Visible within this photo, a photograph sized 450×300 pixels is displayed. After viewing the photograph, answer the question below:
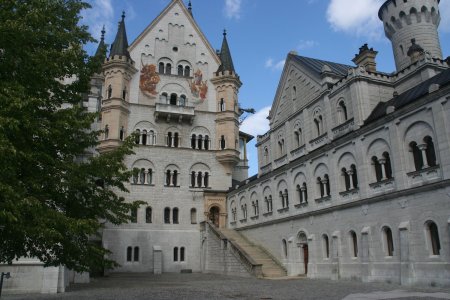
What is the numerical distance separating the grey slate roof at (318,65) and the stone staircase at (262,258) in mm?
16994

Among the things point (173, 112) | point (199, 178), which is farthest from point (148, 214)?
point (173, 112)

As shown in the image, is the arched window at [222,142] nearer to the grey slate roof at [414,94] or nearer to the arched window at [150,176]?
the arched window at [150,176]

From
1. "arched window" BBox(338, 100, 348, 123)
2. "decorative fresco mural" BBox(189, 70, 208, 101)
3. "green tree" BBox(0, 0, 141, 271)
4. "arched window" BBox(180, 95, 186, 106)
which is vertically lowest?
"green tree" BBox(0, 0, 141, 271)

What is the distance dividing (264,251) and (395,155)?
1852cm

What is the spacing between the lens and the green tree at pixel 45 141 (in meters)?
9.04

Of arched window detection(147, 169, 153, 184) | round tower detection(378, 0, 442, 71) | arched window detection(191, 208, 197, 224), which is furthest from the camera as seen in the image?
arched window detection(191, 208, 197, 224)

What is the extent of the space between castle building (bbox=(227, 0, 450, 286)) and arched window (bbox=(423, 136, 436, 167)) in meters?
0.06

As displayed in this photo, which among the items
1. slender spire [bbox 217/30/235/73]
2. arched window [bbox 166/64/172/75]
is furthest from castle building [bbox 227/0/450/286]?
arched window [bbox 166/64/172/75]

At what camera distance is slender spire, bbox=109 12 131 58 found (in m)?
47.7

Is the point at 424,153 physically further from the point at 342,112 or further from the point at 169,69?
the point at 169,69

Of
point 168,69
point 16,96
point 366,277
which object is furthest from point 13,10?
point 168,69

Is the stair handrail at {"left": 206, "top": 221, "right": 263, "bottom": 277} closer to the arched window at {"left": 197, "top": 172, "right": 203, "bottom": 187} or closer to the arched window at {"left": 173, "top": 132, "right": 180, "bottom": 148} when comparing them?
the arched window at {"left": 197, "top": 172, "right": 203, "bottom": 187}

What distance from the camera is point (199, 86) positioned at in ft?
170

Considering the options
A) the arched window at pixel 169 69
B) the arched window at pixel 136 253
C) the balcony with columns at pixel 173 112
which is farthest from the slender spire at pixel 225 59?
the arched window at pixel 136 253
